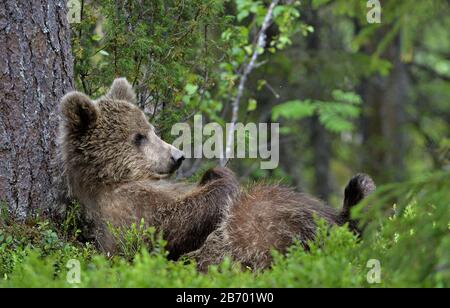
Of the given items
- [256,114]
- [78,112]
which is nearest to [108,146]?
[78,112]

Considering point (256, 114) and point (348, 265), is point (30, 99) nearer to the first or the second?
point (348, 265)

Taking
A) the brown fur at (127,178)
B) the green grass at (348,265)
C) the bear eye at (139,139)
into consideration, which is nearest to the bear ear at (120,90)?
the brown fur at (127,178)

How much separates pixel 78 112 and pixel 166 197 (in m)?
1.14

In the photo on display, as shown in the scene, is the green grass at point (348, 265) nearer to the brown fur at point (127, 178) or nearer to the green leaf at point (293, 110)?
the brown fur at point (127, 178)

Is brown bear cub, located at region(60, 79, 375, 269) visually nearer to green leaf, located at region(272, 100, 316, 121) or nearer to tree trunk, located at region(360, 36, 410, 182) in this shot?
green leaf, located at region(272, 100, 316, 121)

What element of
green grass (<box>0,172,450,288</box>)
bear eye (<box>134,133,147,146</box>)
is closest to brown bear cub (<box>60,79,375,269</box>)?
bear eye (<box>134,133,147,146</box>)

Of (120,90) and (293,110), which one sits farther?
(293,110)

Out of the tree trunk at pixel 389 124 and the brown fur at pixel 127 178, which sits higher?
the tree trunk at pixel 389 124

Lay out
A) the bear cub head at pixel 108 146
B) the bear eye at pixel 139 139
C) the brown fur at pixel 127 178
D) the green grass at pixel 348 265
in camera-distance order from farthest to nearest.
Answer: the bear eye at pixel 139 139, the bear cub head at pixel 108 146, the brown fur at pixel 127 178, the green grass at pixel 348 265

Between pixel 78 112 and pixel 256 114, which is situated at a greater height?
pixel 256 114

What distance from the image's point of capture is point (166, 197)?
708 cm

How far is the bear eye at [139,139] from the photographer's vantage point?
7.53 meters
